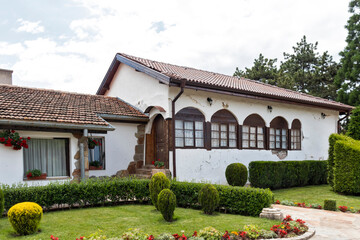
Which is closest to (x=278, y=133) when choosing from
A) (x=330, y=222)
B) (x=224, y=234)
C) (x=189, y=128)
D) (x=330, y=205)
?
(x=189, y=128)

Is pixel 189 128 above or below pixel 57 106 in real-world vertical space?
below

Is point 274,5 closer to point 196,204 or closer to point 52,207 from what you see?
point 196,204

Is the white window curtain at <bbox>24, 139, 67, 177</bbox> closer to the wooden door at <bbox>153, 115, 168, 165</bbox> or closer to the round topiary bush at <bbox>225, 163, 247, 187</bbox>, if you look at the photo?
the wooden door at <bbox>153, 115, 168, 165</bbox>

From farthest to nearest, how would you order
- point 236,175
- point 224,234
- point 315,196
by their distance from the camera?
point 236,175 → point 315,196 → point 224,234

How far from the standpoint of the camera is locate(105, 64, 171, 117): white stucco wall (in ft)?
43.4

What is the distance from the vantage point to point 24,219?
6.66 meters

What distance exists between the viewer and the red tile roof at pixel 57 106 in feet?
35.5

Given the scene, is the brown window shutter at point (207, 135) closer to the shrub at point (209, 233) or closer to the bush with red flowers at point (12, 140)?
the bush with red flowers at point (12, 140)

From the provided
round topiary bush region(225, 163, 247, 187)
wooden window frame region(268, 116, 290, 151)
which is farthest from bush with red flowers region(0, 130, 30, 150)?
wooden window frame region(268, 116, 290, 151)

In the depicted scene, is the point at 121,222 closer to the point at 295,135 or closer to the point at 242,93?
the point at 242,93

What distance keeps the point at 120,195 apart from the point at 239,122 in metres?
7.08

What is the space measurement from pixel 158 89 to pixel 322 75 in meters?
25.2

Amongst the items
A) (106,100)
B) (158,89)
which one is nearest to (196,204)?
(158,89)

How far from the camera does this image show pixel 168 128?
41.4ft
